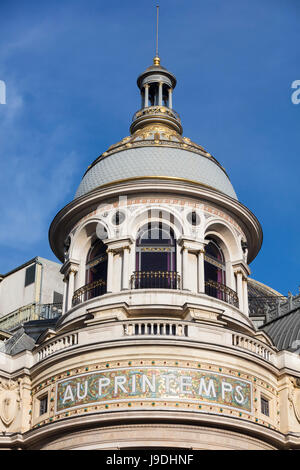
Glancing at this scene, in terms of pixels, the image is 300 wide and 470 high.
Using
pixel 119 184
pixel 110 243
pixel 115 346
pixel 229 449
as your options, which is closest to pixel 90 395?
pixel 115 346

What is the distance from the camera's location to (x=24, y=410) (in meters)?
33.9

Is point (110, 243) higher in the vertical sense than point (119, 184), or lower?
lower

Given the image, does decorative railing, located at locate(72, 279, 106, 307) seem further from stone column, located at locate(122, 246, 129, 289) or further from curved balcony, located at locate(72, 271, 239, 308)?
stone column, located at locate(122, 246, 129, 289)

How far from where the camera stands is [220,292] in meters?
37.9

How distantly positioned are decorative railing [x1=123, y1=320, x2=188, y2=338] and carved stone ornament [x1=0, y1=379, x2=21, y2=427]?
15.8ft

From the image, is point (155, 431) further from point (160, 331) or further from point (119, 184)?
point (119, 184)

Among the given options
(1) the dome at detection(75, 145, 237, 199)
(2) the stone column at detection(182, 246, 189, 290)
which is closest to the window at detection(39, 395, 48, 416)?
(2) the stone column at detection(182, 246, 189, 290)

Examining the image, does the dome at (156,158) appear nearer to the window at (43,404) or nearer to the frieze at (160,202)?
the frieze at (160,202)

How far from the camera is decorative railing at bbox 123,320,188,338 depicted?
108 ft

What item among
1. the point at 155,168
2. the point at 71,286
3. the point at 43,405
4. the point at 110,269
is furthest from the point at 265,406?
the point at 155,168

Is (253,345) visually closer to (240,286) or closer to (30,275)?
(240,286)

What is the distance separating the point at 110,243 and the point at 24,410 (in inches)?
308
